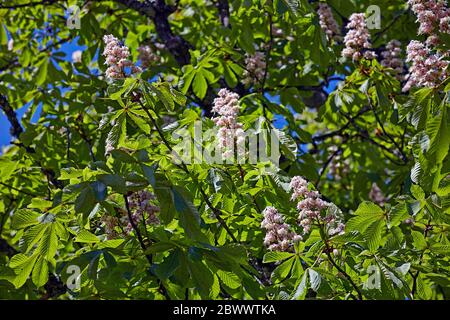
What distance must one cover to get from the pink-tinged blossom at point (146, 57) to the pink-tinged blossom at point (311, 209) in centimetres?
209

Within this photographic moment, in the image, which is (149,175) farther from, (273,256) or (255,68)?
(255,68)

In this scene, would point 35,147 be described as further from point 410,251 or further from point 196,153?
point 410,251

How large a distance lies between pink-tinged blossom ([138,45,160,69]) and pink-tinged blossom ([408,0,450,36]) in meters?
2.03

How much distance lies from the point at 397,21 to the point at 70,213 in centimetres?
292

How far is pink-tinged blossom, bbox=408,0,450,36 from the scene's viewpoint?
2348mm

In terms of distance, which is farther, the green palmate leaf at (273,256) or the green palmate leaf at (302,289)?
the green palmate leaf at (273,256)

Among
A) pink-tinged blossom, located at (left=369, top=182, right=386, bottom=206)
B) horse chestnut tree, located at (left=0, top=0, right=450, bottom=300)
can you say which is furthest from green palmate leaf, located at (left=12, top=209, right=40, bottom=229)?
pink-tinged blossom, located at (left=369, top=182, right=386, bottom=206)

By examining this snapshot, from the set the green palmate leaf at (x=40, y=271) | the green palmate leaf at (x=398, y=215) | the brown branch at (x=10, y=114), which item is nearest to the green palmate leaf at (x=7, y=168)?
the brown branch at (x=10, y=114)

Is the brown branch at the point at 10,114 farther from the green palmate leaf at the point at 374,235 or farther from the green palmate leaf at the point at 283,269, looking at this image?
the green palmate leaf at the point at 374,235

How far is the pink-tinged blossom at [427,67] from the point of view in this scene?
2281 millimetres

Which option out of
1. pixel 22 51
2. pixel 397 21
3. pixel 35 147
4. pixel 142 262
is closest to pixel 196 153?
pixel 142 262

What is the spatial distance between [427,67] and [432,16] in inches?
7.6

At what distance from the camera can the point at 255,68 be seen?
3703 millimetres

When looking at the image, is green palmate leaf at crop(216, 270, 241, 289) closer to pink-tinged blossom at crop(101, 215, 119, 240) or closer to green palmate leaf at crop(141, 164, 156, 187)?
pink-tinged blossom at crop(101, 215, 119, 240)
